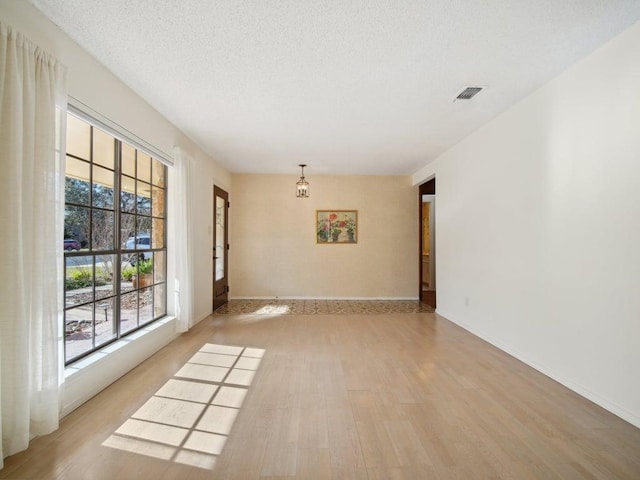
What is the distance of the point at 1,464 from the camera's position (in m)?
1.73

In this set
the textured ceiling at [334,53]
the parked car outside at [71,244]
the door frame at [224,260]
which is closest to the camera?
the textured ceiling at [334,53]

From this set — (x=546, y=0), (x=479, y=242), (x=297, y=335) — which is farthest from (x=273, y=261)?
(x=546, y=0)

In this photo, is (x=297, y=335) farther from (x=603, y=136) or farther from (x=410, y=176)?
(x=410, y=176)

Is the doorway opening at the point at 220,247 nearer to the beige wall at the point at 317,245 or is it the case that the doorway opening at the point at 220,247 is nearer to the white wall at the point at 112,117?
the beige wall at the point at 317,245

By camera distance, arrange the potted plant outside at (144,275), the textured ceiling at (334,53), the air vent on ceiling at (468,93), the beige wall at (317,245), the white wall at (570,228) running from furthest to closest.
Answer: the beige wall at (317,245) → the potted plant outside at (144,275) → the air vent on ceiling at (468,93) → the white wall at (570,228) → the textured ceiling at (334,53)

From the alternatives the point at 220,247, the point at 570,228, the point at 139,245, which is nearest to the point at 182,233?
the point at 139,245

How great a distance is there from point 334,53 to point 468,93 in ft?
5.08

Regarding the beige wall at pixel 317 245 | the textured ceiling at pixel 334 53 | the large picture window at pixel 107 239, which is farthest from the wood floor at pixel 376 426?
the beige wall at pixel 317 245

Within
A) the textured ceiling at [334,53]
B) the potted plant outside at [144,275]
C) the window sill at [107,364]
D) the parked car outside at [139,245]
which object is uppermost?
the textured ceiling at [334,53]

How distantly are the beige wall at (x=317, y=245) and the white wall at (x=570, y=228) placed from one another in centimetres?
282

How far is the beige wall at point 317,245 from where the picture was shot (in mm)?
7152

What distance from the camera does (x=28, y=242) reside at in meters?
1.94

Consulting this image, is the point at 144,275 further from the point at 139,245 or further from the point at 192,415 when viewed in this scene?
the point at 192,415

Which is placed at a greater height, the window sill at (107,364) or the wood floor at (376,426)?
the window sill at (107,364)
